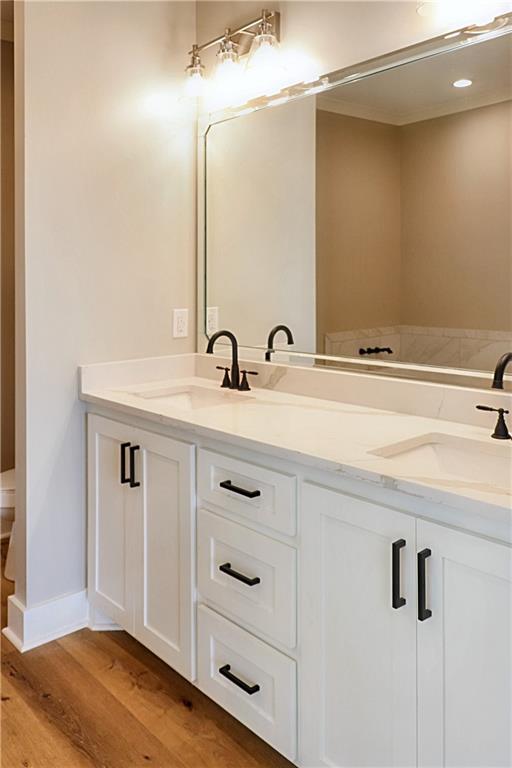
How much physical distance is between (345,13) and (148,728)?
7.06 ft

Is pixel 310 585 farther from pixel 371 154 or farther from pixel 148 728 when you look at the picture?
pixel 371 154

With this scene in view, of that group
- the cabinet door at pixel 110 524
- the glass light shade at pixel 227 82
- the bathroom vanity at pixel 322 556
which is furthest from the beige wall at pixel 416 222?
the cabinet door at pixel 110 524

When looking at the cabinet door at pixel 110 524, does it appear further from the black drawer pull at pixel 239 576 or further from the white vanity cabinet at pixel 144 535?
the black drawer pull at pixel 239 576

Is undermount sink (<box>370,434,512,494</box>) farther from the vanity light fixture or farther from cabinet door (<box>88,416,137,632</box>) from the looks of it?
the vanity light fixture

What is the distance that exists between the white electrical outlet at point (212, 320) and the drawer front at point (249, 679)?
115 centimetres

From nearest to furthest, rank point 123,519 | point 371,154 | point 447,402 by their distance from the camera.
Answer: point 447,402 → point 371,154 → point 123,519

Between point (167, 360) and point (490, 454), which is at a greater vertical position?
point (167, 360)

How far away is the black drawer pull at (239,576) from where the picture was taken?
161cm

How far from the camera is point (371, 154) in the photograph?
1961 millimetres

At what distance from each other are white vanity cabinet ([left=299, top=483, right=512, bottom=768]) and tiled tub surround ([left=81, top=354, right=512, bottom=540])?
0.08 m

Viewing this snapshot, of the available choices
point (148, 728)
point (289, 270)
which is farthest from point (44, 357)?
point (148, 728)

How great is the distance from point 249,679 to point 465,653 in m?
0.67

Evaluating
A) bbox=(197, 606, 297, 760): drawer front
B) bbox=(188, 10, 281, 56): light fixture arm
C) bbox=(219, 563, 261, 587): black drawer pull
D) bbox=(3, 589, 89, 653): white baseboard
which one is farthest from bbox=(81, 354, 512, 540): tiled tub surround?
bbox=(188, 10, 281, 56): light fixture arm

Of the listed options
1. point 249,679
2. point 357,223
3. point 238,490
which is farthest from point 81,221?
point 249,679
